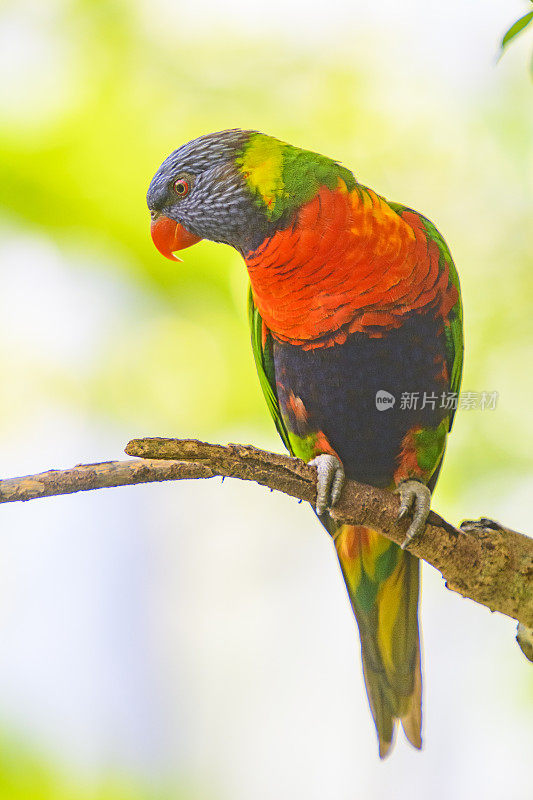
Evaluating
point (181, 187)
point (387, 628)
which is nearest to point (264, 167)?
point (181, 187)

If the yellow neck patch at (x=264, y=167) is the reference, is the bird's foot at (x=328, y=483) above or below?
below

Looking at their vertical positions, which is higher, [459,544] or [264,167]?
[264,167]

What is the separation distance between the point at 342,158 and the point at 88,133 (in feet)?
4.10

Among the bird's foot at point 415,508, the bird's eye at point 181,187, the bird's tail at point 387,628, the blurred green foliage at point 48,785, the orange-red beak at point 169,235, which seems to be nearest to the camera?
the bird's foot at point 415,508

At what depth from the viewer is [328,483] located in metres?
1.80

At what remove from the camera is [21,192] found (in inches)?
135

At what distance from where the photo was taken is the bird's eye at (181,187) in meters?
1.98

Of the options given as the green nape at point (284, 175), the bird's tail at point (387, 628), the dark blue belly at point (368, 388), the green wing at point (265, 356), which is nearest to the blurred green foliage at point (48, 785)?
the bird's tail at point (387, 628)

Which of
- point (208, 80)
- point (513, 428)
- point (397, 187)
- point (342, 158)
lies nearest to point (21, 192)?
point (208, 80)

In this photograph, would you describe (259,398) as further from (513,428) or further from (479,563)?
(479,563)

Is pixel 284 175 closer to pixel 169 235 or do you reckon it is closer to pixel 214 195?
pixel 214 195

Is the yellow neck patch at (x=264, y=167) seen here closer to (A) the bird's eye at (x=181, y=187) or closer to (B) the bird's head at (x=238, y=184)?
(B) the bird's head at (x=238, y=184)

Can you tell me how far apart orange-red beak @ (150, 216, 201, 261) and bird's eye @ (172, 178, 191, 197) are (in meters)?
0.10

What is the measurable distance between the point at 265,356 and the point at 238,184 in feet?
1.84
